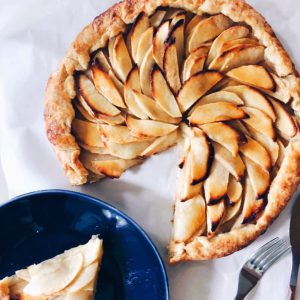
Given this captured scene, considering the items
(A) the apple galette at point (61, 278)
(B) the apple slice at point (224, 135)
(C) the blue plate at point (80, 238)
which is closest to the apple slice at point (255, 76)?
(B) the apple slice at point (224, 135)

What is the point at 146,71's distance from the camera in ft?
→ 9.69

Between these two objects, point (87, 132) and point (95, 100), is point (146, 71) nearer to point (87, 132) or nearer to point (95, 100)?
point (95, 100)

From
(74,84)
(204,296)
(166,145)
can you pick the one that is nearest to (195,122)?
(166,145)

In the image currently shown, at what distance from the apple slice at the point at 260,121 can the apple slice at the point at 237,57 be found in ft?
0.64

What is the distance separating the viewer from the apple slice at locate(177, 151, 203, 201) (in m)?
2.91

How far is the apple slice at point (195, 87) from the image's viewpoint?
114 inches

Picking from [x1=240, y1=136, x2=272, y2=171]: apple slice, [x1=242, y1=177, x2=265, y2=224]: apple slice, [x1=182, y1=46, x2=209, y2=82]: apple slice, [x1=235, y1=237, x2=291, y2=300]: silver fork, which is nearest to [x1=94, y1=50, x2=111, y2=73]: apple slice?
[x1=182, y1=46, x2=209, y2=82]: apple slice

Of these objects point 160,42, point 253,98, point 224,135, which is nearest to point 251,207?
point 224,135

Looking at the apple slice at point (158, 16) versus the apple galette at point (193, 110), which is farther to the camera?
the apple slice at point (158, 16)

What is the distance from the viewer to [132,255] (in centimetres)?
295

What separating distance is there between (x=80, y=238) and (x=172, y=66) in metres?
0.85

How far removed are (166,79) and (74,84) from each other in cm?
41

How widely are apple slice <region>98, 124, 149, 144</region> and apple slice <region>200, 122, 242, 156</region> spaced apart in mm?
304

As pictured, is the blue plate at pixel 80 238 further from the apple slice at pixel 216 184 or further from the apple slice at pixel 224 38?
the apple slice at pixel 224 38
